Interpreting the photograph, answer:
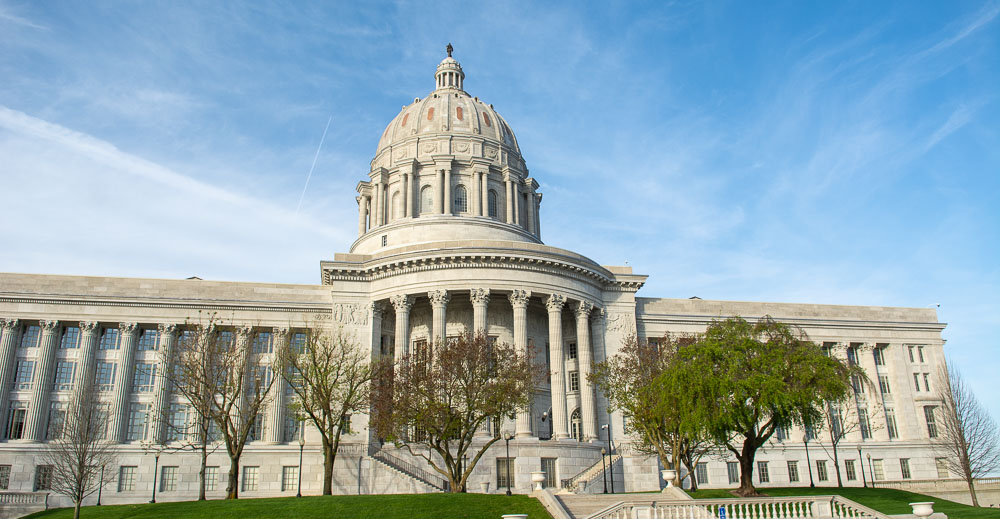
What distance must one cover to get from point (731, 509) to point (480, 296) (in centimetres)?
2487

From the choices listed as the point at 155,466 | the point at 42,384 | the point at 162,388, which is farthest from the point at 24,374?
the point at 155,466

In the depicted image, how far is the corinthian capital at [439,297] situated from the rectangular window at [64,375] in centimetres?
2481

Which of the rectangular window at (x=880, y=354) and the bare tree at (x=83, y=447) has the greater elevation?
the rectangular window at (x=880, y=354)

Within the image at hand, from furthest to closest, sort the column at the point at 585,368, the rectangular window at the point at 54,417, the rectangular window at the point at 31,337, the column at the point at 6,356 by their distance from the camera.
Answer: the rectangular window at the point at 31,337, the column at the point at 585,368, the column at the point at 6,356, the rectangular window at the point at 54,417

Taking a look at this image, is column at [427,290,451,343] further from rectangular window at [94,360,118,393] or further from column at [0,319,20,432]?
column at [0,319,20,432]

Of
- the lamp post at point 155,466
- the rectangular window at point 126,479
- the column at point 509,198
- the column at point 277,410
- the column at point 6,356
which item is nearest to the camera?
the lamp post at point 155,466

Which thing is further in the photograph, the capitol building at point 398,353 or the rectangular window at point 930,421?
the rectangular window at point 930,421

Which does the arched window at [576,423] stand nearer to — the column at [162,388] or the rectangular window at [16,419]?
the column at [162,388]

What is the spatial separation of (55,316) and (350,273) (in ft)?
66.4

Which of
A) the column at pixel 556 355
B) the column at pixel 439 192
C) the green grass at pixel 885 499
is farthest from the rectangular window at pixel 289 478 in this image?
the green grass at pixel 885 499

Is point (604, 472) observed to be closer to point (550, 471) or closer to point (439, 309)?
point (550, 471)

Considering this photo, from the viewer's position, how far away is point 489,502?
108 feet

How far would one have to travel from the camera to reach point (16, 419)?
50875mm

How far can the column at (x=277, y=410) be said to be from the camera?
5262cm
